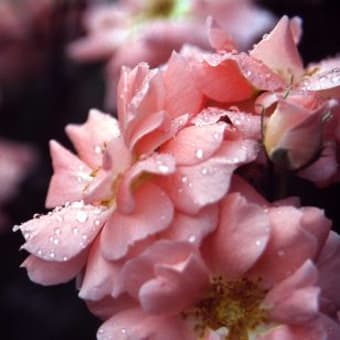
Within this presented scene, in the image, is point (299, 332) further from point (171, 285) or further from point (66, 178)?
point (66, 178)

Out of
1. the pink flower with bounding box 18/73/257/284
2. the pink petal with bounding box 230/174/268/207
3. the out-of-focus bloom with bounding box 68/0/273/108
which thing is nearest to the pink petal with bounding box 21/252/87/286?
the pink flower with bounding box 18/73/257/284

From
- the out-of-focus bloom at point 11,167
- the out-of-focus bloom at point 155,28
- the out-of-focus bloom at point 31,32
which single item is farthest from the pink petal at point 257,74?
the out-of-focus bloom at point 31,32

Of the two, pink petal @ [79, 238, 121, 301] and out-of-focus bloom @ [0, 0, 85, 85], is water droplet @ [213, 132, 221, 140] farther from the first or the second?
out-of-focus bloom @ [0, 0, 85, 85]

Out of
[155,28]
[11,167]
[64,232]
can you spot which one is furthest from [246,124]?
[11,167]

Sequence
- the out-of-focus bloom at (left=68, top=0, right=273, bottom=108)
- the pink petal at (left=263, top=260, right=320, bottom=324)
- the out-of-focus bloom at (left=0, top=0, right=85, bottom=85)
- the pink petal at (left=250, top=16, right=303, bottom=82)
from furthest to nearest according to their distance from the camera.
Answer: the out-of-focus bloom at (left=0, top=0, right=85, bottom=85)
the out-of-focus bloom at (left=68, top=0, right=273, bottom=108)
the pink petal at (left=250, top=16, right=303, bottom=82)
the pink petal at (left=263, top=260, right=320, bottom=324)

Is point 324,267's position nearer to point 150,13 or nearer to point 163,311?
point 163,311

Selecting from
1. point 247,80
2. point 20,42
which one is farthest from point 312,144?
point 20,42
